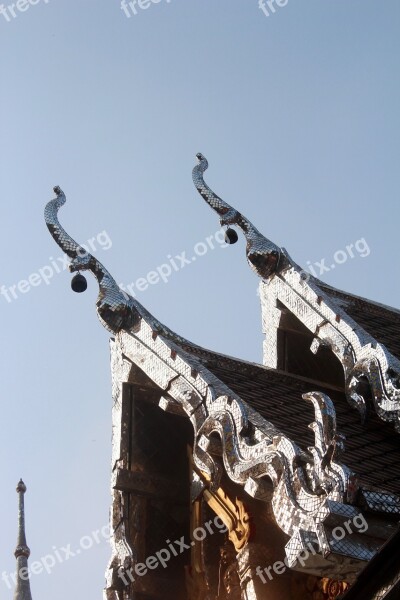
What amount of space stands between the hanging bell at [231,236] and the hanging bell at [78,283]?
1270mm

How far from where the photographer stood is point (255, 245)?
11133 mm

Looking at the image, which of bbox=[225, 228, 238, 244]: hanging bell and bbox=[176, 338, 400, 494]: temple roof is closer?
bbox=[176, 338, 400, 494]: temple roof

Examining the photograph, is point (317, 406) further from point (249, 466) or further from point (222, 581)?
point (222, 581)

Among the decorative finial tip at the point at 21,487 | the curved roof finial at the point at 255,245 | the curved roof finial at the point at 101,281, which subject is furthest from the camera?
the decorative finial tip at the point at 21,487

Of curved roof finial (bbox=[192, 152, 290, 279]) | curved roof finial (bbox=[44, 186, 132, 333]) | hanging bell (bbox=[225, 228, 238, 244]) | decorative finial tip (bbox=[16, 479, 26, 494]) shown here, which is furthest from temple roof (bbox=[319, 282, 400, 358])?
decorative finial tip (bbox=[16, 479, 26, 494])

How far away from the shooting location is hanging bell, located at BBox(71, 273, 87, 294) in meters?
10.5

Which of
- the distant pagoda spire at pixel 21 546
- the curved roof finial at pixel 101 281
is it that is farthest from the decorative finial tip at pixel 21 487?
the curved roof finial at pixel 101 281

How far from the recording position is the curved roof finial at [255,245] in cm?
1111

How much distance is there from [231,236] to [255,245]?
0.22 m

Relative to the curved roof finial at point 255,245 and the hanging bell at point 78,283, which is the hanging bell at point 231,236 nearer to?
the curved roof finial at point 255,245

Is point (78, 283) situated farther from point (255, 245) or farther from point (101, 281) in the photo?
point (255, 245)

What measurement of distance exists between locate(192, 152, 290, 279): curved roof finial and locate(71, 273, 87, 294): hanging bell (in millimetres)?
1321

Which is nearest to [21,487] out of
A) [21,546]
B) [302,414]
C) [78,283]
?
[21,546]

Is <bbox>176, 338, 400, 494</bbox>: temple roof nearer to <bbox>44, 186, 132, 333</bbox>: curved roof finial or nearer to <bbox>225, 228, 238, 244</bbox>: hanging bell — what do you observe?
<bbox>44, 186, 132, 333</bbox>: curved roof finial
